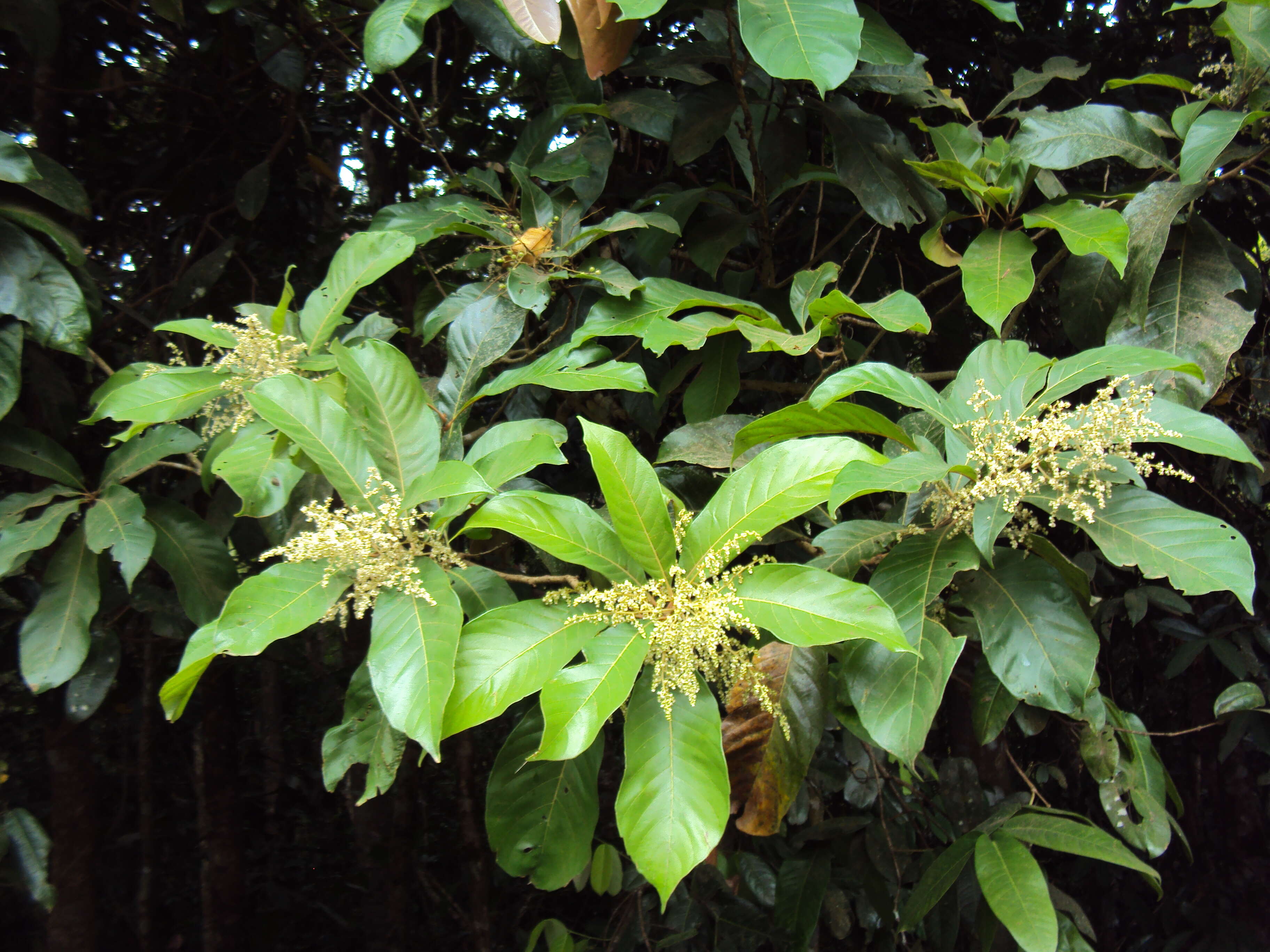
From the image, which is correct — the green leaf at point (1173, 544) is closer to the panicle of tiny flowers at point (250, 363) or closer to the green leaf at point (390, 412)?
the green leaf at point (390, 412)

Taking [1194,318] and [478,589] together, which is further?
[1194,318]

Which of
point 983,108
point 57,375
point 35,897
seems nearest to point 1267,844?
point 983,108

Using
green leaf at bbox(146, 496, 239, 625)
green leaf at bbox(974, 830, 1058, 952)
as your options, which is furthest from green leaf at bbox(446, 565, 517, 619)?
green leaf at bbox(974, 830, 1058, 952)

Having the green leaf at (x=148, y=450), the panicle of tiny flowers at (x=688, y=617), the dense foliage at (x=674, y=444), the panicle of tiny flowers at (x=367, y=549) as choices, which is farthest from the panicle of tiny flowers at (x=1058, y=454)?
the green leaf at (x=148, y=450)

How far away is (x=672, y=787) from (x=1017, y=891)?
69 cm

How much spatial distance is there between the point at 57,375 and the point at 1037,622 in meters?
1.83

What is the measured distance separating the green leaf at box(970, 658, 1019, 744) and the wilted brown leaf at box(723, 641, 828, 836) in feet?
0.98

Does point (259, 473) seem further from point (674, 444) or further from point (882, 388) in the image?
point (882, 388)

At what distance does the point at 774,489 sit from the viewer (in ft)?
2.95

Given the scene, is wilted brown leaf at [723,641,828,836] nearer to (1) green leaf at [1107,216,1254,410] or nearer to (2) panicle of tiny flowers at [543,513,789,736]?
(2) panicle of tiny flowers at [543,513,789,736]

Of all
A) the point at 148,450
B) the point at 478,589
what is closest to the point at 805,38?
the point at 478,589

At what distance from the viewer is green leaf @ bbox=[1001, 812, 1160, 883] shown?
1137 millimetres

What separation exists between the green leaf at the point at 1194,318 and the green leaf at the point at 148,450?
1.46 meters

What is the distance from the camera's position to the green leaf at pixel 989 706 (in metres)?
1.21
